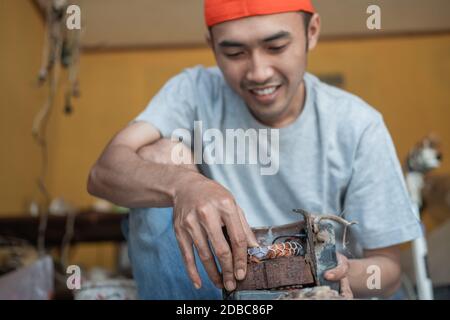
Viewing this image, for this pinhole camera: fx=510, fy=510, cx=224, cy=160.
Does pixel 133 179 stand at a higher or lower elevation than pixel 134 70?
lower

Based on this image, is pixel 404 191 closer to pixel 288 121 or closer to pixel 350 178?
pixel 350 178

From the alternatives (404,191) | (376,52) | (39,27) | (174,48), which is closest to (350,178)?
(404,191)

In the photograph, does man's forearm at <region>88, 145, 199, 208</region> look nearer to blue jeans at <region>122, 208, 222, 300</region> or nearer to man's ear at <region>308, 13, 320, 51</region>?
blue jeans at <region>122, 208, 222, 300</region>

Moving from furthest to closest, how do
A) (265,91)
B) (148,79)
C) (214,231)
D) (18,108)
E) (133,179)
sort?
(18,108) → (148,79) → (265,91) → (133,179) → (214,231)

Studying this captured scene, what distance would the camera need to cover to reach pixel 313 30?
0.95 m

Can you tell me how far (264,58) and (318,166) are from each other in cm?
22

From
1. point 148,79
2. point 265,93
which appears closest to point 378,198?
point 265,93

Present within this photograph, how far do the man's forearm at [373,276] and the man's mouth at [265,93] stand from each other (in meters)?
0.32

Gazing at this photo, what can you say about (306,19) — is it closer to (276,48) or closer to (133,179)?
(276,48)

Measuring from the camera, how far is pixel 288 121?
971 millimetres

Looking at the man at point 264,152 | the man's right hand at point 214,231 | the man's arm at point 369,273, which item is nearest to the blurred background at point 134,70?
the man at point 264,152

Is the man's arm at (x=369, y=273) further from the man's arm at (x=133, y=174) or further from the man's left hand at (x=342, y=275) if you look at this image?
the man's arm at (x=133, y=174)

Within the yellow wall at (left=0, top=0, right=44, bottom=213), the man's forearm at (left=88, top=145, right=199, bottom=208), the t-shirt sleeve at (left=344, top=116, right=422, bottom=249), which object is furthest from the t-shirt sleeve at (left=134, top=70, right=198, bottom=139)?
the yellow wall at (left=0, top=0, right=44, bottom=213)

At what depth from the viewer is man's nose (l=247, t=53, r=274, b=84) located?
2.81ft
